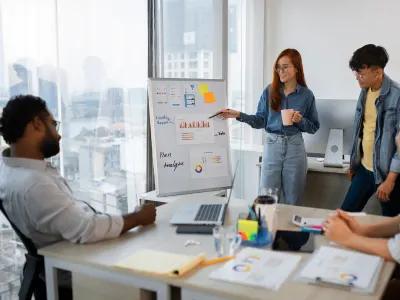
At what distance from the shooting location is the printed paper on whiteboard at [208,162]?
265 centimetres

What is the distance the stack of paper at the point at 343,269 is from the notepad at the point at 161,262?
37cm

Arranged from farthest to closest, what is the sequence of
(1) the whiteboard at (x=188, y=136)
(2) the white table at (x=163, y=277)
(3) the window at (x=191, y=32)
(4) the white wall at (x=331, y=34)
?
(4) the white wall at (x=331, y=34)
(3) the window at (x=191, y=32)
(1) the whiteboard at (x=188, y=136)
(2) the white table at (x=163, y=277)

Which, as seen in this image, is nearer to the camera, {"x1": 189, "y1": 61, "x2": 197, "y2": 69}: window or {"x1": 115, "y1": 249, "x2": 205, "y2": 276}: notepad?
{"x1": 115, "y1": 249, "x2": 205, "y2": 276}: notepad

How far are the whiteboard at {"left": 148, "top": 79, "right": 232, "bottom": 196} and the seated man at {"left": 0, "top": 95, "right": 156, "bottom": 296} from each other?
2.25 feet

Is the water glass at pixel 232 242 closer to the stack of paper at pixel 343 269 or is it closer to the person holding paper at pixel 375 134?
the stack of paper at pixel 343 269

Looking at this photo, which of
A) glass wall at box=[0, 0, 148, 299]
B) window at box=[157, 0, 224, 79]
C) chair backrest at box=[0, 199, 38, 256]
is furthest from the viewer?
window at box=[157, 0, 224, 79]

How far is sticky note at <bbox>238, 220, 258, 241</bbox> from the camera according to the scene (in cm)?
180

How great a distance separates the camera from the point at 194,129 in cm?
265

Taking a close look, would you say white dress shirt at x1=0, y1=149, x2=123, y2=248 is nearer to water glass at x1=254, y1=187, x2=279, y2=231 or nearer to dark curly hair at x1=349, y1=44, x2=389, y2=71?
water glass at x1=254, y1=187, x2=279, y2=231

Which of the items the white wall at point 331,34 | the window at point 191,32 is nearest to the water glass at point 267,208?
the window at point 191,32

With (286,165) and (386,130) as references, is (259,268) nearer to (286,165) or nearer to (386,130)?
(386,130)

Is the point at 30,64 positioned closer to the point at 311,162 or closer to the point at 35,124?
the point at 35,124

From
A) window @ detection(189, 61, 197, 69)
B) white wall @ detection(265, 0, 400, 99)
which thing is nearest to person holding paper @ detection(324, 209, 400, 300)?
window @ detection(189, 61, 197, 69)

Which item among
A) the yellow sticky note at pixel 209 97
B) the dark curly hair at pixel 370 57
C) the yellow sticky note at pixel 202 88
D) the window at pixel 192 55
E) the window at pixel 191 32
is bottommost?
the yellow sticky note at pixel 209 97
